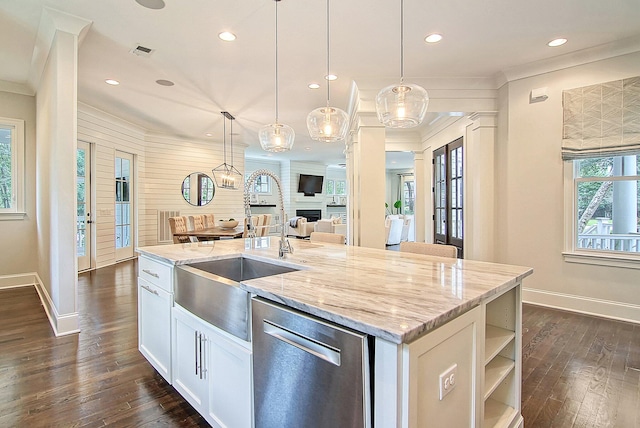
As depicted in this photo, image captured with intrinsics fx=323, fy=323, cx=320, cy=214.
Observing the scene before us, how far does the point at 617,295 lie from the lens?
3.39 m

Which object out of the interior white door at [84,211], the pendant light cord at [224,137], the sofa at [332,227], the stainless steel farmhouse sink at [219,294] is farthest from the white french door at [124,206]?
the stainless steel farmhouse sink at [219,294]

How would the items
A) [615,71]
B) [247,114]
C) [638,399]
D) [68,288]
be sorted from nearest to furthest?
1. [638,399]
2. [68,288]
3. [615,71]
4. [247,114]

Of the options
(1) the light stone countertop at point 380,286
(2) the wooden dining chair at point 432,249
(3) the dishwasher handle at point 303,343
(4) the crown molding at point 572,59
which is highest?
(4) the crown molding at point 572,59

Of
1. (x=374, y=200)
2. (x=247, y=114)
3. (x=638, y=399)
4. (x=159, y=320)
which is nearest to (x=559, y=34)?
(x=374, y=200)

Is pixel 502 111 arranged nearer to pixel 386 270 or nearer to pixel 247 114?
pixel 386 270

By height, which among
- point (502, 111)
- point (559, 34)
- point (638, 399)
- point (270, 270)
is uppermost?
→ point (559, 34)

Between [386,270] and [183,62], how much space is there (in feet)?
11.5

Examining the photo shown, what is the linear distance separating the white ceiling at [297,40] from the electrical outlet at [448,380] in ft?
8.88

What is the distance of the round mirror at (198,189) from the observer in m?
8.02

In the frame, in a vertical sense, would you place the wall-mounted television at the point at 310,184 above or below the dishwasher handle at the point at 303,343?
above

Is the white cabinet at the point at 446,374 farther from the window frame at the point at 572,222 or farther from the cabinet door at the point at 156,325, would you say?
the window frame at the point at 572,222

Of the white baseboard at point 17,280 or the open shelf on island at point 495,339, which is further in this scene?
the white baseboard at point 17,280

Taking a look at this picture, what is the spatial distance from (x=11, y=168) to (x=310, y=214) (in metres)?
9.08

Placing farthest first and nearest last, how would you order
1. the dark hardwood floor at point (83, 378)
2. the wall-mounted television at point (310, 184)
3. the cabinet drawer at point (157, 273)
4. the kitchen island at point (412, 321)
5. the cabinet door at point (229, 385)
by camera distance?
the wall-mounted television at point (310, 184) → the cabinet drawer at point (157, 273) → the dark hardwood floor at point (83, 378) → the cabinet door at point (229, 385) → the kitchen island at point (412, 321)
